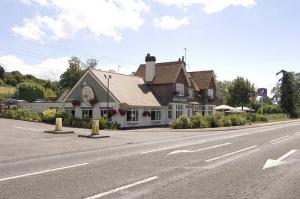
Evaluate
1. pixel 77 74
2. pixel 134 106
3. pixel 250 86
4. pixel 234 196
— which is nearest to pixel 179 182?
pixel 234 196

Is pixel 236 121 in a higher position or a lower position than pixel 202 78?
lower

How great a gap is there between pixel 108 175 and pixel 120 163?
2.51 m

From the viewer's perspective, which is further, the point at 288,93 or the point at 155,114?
the point at 288,93

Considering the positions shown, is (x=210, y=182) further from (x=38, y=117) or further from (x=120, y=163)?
(x=38, y=117)

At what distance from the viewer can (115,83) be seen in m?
47.5

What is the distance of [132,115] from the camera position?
45.6 metres

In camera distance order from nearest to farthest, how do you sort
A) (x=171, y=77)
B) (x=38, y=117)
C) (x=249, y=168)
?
(x=249, y=168) < (x=38, y=117) < (x=171, y=77)

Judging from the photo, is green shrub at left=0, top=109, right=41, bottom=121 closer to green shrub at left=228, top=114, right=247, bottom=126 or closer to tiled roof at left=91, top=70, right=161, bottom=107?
tiled roof at left=91, top=70, right=161, bottom=107

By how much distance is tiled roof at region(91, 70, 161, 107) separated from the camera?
45219mm

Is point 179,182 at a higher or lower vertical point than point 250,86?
lower

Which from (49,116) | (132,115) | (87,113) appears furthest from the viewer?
(87,113)

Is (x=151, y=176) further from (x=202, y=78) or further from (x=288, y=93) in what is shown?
(x=288, y=93)

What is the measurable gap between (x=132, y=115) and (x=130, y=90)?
363 cm

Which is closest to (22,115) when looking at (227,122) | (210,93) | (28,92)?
(227,122)
